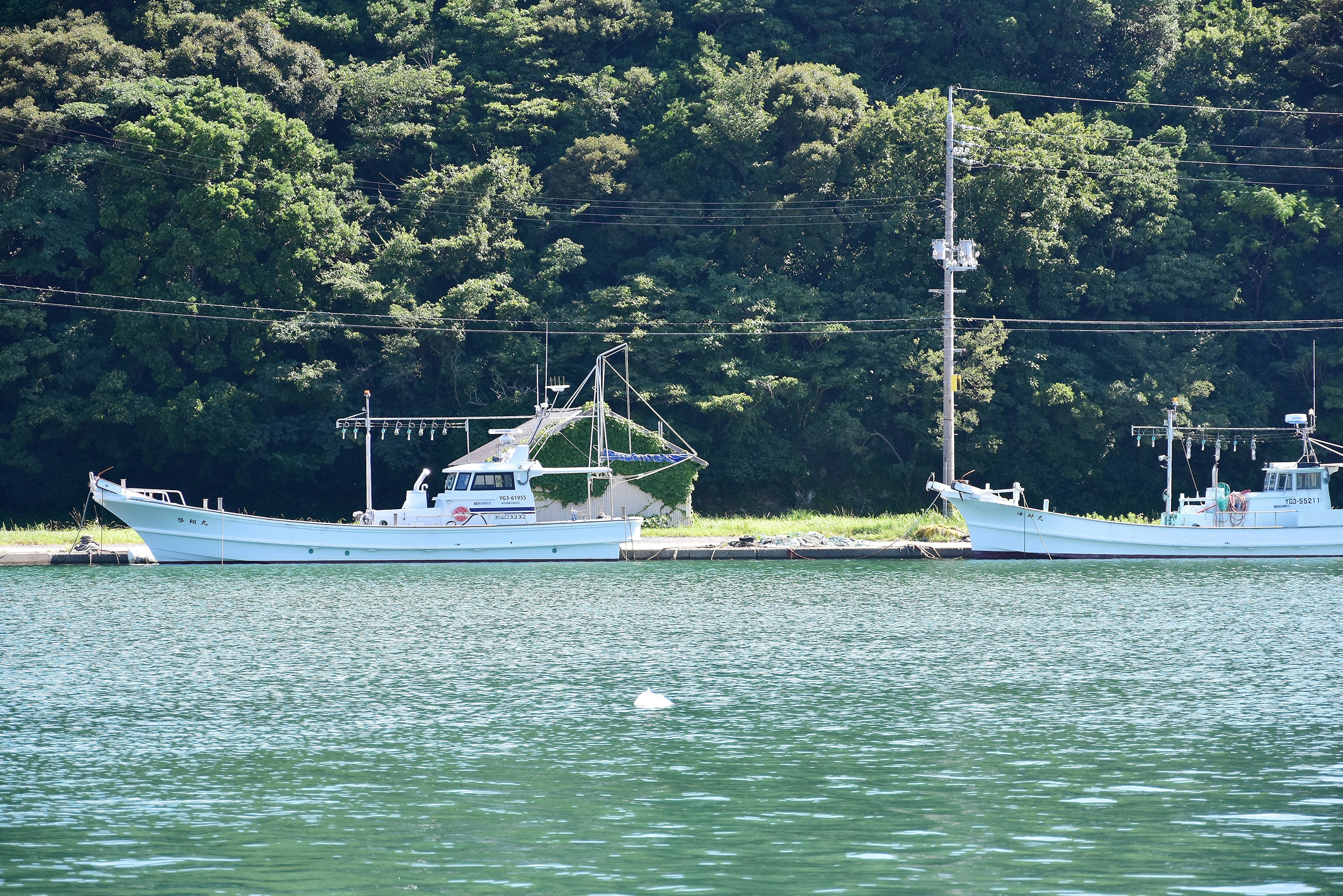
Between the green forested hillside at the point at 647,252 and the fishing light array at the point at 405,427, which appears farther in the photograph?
the green forested hillside at the point at 647,252

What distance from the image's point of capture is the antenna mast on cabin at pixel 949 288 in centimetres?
4497

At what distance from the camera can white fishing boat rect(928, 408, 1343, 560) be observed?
40219mm

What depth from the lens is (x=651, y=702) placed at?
748 inches

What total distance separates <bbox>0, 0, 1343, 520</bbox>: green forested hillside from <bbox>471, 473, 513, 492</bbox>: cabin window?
32.4 feet

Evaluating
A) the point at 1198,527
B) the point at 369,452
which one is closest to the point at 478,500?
the point at 369,452

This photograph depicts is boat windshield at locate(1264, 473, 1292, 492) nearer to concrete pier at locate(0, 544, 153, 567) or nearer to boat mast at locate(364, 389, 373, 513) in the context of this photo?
boat mast at locate(364, 389, 373, 513)

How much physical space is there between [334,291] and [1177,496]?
103 ft

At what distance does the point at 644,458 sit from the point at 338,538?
9.32 meters

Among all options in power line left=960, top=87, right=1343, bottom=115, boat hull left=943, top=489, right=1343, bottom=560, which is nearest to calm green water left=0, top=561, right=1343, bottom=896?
boat hull left=943, top=489, right=1343, bottom=560

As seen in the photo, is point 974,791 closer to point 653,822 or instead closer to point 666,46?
point 653,822

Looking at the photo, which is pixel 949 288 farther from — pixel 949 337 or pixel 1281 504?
pixel 1281 504

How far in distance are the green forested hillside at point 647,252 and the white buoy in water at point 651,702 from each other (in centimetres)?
3108

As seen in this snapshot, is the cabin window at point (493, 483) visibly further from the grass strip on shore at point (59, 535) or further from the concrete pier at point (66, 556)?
the grass strip on shore at point (59, 535)

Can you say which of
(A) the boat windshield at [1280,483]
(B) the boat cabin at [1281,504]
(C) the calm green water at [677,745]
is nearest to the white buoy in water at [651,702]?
(C) the calm green water at [677,745]
